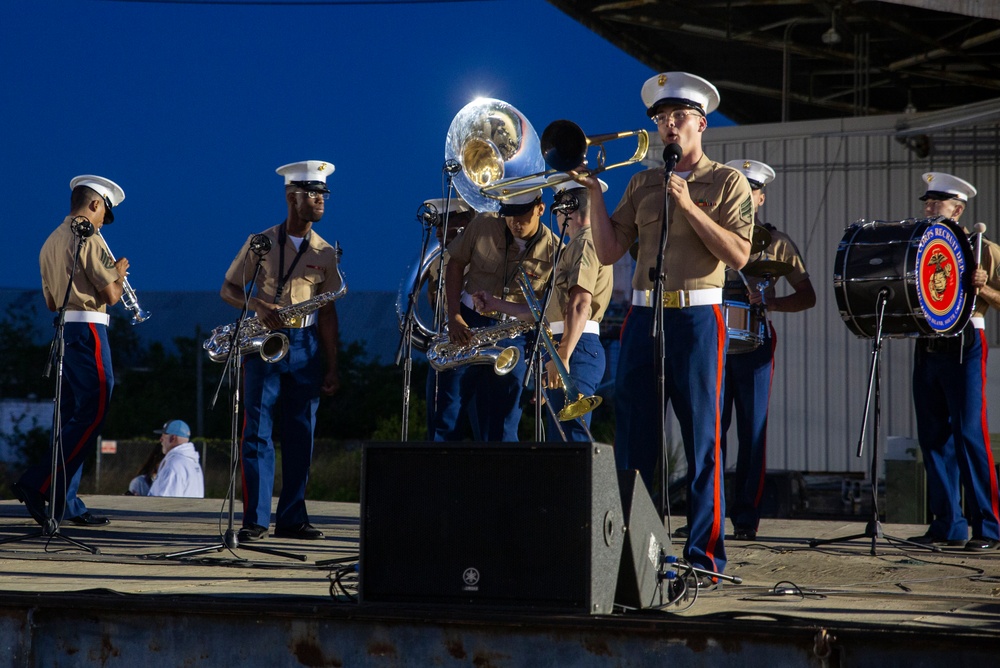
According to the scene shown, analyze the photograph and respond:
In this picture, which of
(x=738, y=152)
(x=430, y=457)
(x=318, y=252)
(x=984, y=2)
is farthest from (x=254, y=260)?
(x=738, y=152)

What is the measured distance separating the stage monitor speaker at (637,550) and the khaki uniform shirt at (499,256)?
8.64ft

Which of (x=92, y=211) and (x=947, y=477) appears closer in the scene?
(x=947, y=477)

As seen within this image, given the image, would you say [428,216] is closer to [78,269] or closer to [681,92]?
[681,92]

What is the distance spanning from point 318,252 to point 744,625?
401 cm

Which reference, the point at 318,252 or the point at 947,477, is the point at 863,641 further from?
the point at 318,252

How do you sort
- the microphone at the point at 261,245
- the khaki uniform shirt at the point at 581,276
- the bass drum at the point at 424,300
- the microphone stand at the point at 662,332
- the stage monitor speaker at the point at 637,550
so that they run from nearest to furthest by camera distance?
the stage monitor speaker at the point at 637,550
the microphone stand at the point at 662,332
the microphone at the point at 261,245
the khaki uniform shirt at the point at 581,276
the bass drum at the point at 424,300

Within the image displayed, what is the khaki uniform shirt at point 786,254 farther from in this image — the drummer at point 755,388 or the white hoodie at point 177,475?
the white hoodie at point 177,475

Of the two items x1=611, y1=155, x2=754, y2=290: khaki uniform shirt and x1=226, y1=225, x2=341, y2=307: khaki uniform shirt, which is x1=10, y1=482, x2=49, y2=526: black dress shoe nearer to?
x1=226, y1=225, x2=341, y2=307: khaki uniform shirt

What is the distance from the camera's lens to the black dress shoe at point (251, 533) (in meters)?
5.93

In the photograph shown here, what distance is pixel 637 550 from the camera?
340cm

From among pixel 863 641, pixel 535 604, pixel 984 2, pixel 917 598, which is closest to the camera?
pixel 863 641

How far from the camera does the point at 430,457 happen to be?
3254mm

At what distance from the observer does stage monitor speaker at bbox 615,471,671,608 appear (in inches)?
132

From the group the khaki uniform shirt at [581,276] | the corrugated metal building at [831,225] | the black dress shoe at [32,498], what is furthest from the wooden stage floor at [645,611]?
the corrugated metal building at [831,225]
